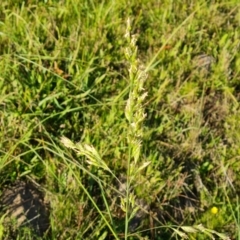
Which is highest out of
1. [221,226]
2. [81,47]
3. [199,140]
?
[81,47]

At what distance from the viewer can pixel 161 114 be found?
261 centimetres

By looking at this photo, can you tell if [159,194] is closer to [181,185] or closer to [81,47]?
[181,185]

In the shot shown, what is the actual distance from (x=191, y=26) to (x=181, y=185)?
1.03m

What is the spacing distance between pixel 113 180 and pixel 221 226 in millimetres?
514

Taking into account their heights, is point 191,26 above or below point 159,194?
above

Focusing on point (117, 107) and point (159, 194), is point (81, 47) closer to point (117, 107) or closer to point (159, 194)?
point (117, 107)

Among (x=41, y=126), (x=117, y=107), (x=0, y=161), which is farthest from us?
(x=117, y=107)

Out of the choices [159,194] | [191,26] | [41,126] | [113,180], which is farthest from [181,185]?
[191,26]

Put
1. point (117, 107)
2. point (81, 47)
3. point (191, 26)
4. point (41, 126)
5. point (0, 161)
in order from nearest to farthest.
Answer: point (0, 161) < point (41, 126) < point (117, 107) < point (81, 47) < point (191, 26)

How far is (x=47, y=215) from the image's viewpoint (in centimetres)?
221

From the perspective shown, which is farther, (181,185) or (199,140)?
(199,140)

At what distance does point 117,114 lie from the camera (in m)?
2.51

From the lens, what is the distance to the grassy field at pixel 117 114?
2225 millimetres

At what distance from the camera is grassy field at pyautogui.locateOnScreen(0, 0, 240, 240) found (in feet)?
7.30
